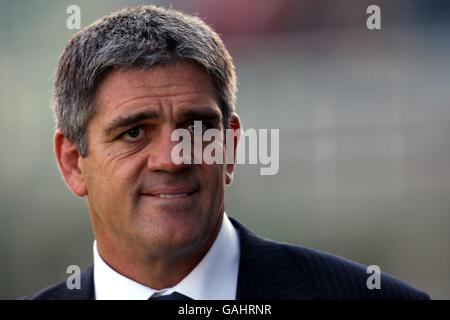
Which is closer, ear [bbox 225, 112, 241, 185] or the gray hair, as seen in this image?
the gray hair

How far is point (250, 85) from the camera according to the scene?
731cm

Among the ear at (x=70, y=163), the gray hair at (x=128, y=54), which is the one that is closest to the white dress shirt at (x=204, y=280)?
the ear at (x=70, y=163)

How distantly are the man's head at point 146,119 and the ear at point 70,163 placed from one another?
2 centimetres

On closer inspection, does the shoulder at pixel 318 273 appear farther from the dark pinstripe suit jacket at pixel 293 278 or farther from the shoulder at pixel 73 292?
the shoulder at pixel 73 292

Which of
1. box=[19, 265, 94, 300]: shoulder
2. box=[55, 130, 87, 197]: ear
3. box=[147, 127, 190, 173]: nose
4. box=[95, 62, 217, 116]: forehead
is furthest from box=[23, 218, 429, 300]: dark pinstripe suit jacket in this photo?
box=[95, 62, 217, 116]: forehead

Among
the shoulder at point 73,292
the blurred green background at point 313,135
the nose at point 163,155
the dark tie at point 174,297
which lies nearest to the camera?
the nose at point 163,155

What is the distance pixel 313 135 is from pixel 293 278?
503cm

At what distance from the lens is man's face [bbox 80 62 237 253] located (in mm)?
1857

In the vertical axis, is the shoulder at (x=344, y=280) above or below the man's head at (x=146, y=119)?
below

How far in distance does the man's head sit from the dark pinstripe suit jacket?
0.17m

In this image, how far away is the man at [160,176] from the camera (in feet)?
6.15

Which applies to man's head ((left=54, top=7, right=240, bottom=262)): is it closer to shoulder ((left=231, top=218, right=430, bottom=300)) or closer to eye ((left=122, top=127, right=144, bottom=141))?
eye ((left=122, top=127, right=144, bottom=141))

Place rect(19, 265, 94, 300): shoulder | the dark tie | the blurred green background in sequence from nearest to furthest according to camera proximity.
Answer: the dark tie, rect(19, 265, 94, 300): shoulder, the blurred green background

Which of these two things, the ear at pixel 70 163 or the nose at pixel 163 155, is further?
the ear at pixel 70 163
